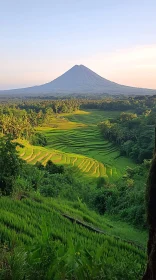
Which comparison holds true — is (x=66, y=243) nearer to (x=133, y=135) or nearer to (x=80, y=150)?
(x=80, y=150)

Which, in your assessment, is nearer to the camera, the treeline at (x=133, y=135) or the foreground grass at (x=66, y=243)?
the foreground grass at (x=66, y=243)

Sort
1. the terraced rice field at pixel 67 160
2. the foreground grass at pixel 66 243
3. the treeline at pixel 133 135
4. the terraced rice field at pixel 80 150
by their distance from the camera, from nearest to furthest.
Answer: the foreground grass at pixel 66 243, the terraced rice field at pixel 67 160, the terraced rice field at pixel 80 150, the treeline at pixel 133 135

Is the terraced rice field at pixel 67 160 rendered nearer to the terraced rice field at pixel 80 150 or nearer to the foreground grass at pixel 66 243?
the terraced rice field at pixel 80 150

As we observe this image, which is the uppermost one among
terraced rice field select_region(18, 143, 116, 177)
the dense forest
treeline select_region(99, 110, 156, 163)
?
the dense forest

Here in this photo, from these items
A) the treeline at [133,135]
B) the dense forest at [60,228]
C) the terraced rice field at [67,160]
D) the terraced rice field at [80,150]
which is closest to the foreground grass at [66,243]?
the dense forest at [60,228]

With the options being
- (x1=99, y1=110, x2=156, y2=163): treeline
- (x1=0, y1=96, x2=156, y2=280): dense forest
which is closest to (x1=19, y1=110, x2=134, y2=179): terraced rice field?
(x1=99, y1=110, x2=156, y2=163): treeline

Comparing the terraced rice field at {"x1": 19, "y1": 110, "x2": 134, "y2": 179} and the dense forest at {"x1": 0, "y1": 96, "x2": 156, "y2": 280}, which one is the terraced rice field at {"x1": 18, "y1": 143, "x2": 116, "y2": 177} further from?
the dense forest at {"x1": 0, "y1": 96, "x2": 156, "y2": 280}

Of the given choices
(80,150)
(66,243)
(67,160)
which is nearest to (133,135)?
(80,150)

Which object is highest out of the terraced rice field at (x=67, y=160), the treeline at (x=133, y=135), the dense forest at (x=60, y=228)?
the dense forest at (x=60, y=228)
